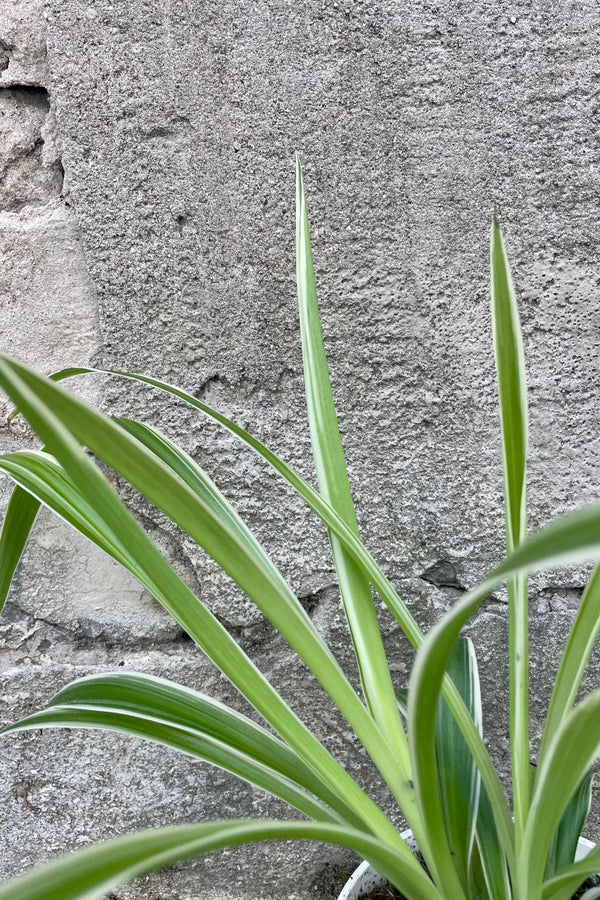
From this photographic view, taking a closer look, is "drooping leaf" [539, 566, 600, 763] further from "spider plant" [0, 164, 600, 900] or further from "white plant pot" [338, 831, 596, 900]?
"white plant pot" [338, 831, 596, 900]

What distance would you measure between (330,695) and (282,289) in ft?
1.57

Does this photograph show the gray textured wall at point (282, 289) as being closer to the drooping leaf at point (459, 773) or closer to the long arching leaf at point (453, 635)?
the drooping leaf at point (459, 773)

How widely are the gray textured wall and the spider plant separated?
159 mm

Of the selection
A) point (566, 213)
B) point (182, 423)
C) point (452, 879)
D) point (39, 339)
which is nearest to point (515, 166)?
point (566, 213)

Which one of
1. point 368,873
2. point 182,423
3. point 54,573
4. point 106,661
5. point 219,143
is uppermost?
point 219,143

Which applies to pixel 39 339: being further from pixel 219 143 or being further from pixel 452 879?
pixel 452 879

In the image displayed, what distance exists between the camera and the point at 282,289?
767mm

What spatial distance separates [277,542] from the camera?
78 cm

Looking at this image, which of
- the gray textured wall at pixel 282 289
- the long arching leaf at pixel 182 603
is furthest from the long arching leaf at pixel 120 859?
the gray textured wall at pixel 282 289

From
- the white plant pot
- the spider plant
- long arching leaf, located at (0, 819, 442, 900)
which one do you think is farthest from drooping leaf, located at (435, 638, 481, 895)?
long arching leaf, located at (0, 819, 442, 900)

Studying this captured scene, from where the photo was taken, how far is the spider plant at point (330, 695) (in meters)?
0.31

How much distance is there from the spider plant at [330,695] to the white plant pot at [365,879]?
0.12 ft

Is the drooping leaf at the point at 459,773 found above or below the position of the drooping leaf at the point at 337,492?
below

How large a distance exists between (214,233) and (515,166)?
37cm
